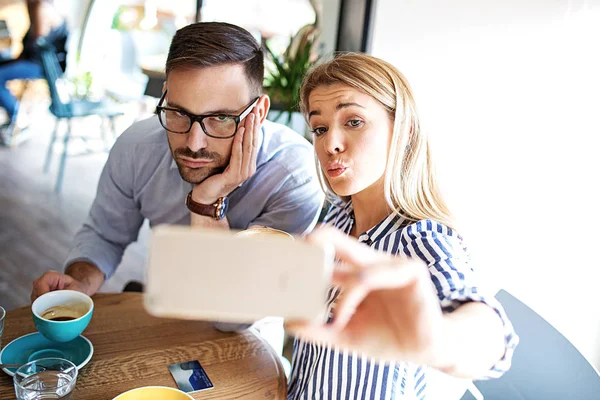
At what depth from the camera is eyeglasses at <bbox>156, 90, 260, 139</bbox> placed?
1447 mm

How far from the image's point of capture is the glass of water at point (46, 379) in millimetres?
988

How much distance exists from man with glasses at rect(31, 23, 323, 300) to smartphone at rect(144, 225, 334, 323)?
956 mm

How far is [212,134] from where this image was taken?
1.48 metres

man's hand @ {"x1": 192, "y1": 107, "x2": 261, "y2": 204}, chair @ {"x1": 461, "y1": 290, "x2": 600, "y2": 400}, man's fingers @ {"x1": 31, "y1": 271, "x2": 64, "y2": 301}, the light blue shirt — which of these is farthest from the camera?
the light blue shirt

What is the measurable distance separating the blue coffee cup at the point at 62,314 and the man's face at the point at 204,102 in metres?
0.49

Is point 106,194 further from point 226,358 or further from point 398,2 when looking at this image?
point 398,2

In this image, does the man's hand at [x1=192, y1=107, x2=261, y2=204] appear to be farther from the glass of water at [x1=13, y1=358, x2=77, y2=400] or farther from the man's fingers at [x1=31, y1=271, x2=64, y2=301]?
the glass of water at [x1=13, y1=358, x2=77, y2=400]

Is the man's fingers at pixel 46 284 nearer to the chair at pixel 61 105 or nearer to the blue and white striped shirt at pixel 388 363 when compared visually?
the blue and white striped shirt at pixel 388 363

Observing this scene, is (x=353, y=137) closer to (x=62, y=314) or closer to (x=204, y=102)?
(x=204, y=102)

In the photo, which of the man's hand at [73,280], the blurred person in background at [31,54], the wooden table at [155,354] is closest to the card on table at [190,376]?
the wooden table at [155,354]

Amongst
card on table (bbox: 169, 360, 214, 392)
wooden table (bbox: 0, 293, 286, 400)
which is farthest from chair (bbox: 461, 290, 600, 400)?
card on table (bbox: 169, 360, 214, 392)

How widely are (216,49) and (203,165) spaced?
1.06ft

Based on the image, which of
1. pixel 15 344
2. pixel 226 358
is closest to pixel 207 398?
pixel 226 358

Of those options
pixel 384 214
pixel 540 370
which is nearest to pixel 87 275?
pixel 384 214
